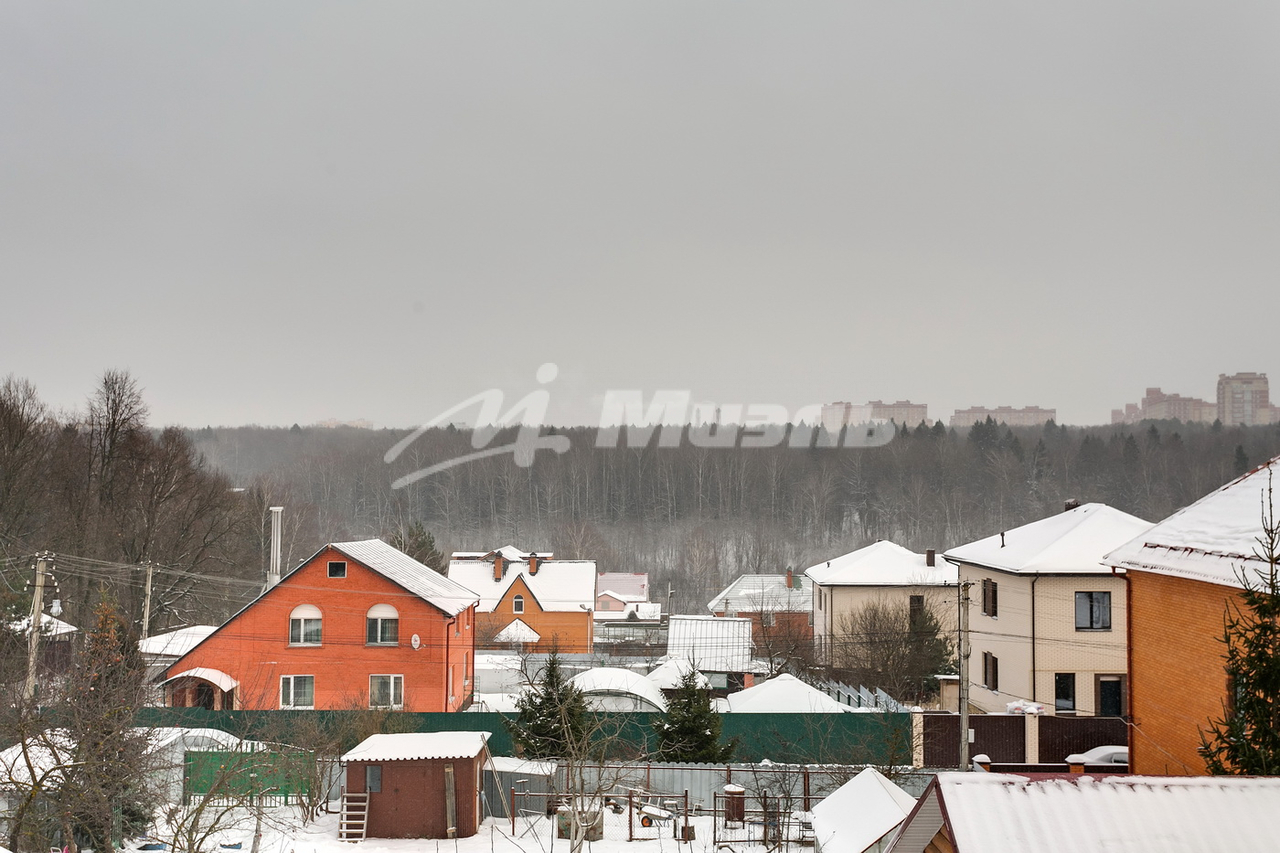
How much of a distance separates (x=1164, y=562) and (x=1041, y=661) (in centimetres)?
1436

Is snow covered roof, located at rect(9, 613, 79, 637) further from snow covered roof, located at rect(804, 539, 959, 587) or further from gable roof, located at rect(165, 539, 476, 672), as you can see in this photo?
snow covered roof, located at rect(804, 539, 959, 587)

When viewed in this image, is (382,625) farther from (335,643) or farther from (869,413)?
(869,413)

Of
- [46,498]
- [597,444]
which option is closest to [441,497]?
[597,444]

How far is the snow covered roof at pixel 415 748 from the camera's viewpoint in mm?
15539

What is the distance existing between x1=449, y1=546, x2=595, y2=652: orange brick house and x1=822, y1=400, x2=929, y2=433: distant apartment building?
2604cm

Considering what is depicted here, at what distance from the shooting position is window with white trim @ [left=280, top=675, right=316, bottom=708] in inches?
969

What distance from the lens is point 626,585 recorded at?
2347 inches

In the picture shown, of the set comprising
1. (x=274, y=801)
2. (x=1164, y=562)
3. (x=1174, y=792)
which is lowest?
(x=274, y=801)

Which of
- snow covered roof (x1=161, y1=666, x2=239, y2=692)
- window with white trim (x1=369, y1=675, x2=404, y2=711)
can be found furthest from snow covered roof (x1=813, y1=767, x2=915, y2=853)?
snow covered roof (x1=161, y1=666, x2=239, y2=692)

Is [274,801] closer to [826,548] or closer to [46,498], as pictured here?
[46,498]

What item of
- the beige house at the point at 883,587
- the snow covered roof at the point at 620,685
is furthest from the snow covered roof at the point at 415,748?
the beige house at the point at 883,587

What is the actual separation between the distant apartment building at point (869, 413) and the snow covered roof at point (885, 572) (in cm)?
2916

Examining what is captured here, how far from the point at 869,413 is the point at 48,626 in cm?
5573

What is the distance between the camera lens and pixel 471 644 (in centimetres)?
2911
